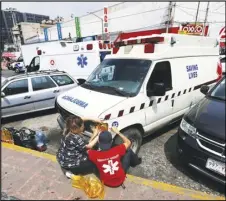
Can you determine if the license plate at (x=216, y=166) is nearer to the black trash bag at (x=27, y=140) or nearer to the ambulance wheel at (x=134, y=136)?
the ambulance wheel at (x=134, y=136)

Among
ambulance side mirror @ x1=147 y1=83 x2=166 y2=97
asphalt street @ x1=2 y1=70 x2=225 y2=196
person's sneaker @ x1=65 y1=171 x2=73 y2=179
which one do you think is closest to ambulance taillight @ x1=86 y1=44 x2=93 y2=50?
asphalt street @ x1=2 y1=70 x2=225 y2=196

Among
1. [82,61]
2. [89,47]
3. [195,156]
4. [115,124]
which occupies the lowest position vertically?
[195,156]

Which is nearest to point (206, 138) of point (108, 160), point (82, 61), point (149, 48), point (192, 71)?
point (108, 160)

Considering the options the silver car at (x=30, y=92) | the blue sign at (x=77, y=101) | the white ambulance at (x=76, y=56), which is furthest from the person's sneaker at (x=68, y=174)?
the white ambulance at (x=76, y=56)

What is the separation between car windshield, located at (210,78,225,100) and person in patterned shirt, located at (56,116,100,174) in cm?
229

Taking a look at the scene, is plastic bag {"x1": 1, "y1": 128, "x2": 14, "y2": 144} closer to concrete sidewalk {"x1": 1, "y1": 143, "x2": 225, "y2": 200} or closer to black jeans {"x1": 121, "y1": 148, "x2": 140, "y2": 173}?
concrete sidewalk {"x1": 1, "y1": 143, "x2": 225, "y2": 200}

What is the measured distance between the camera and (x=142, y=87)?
4.15 metres

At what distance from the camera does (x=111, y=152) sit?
2.95 meters

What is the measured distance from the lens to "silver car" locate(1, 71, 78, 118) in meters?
6.53

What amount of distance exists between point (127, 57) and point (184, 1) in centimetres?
2219

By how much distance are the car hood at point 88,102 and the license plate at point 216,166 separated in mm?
1740

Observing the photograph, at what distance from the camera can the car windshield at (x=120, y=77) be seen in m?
4.18

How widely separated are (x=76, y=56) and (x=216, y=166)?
25.9 ft

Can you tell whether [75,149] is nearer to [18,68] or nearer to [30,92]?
[30,92]
